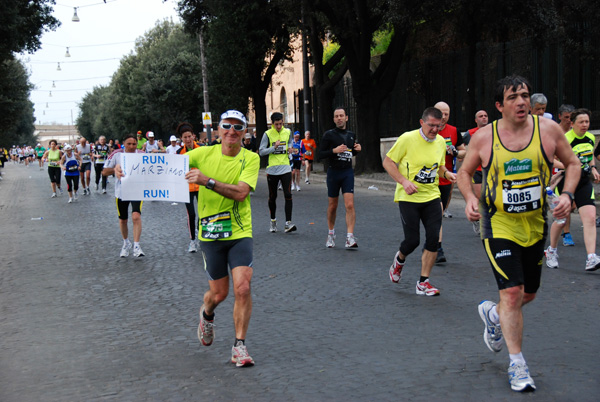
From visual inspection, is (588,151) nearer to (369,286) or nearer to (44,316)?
(369,286)

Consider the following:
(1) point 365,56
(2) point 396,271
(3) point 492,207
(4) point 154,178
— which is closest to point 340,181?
(2) point 396,271

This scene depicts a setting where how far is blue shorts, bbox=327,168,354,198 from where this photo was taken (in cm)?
1006

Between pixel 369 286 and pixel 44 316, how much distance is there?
325 centimetres

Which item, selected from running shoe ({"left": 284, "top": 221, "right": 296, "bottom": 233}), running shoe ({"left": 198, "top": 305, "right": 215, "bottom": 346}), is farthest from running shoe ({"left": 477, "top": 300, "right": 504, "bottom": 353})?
running shoe ({"left": 284, "top": 221, "right": 296, "bottom": 233})

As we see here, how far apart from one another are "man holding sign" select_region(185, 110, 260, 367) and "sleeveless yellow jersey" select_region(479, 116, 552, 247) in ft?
5.54

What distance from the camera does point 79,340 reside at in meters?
5.91

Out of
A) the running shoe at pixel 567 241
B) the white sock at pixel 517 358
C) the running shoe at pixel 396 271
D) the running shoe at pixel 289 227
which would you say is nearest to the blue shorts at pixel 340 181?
the running shoe at pixel 289 227

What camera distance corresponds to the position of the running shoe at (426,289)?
7.04m

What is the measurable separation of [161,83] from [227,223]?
57.0 meters

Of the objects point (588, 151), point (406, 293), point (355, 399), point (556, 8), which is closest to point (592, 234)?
point (588, 151)

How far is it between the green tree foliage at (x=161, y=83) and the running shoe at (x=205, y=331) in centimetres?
5136

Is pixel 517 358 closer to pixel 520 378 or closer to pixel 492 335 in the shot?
pixel 520 378

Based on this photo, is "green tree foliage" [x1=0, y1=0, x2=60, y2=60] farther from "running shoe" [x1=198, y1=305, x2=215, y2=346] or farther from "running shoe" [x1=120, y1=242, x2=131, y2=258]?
"running shoe" [x1=198, y1=305, x2=215, y2=346]

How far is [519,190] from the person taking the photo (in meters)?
4.53
